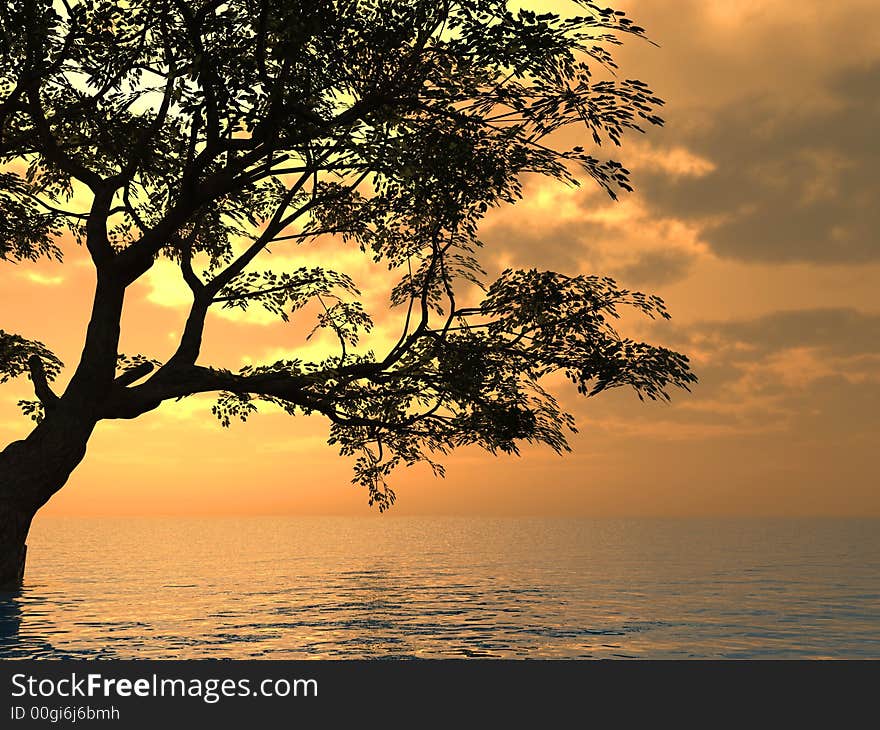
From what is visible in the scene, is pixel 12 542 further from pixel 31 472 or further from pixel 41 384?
pixel 41 384

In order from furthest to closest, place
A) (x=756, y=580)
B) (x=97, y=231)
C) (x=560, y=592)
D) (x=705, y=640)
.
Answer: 1. (x=756, y=580)
2. (x=560, y=592)
3. (x=97, y=231)
4. (x=705, y=640)

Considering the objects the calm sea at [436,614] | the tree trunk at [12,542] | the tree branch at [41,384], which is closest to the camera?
the calm sea at [436,614]

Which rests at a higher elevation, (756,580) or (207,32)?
(207,32)

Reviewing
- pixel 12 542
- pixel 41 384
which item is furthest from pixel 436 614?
pixel 41 384

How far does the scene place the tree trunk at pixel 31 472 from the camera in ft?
94.0

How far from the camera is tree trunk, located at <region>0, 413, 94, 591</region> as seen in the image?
28656 mm

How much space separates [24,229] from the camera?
3356 cm

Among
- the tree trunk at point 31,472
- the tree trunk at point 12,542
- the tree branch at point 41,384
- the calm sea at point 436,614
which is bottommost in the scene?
the calm sea at point 436,614

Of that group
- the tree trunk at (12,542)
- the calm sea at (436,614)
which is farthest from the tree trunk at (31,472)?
the calm sea at (436,614)

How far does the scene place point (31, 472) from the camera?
28.8 metres

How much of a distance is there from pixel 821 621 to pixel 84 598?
77.7 feet

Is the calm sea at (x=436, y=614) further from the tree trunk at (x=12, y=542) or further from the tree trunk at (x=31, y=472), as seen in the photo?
the tree trunk at (x=31, y=472)
